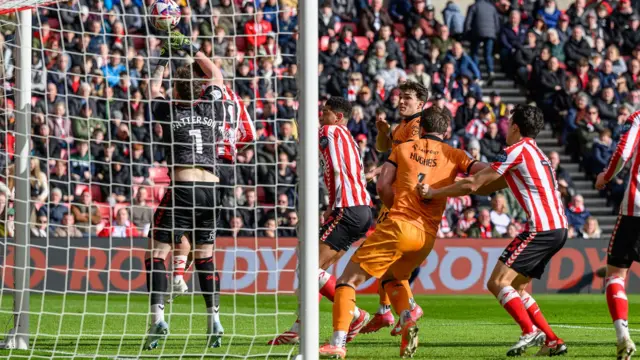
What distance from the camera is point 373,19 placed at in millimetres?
21516

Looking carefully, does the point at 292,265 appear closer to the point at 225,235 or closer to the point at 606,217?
the point at 225,235

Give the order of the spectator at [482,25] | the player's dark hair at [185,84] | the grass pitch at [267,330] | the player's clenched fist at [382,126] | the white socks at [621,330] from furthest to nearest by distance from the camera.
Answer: the spectator at [482,25] < the player's clenched fist at [382,126] < the player's dark hair at [185,84] < the grass pitch at [267,330] < the white socks at [621,330]

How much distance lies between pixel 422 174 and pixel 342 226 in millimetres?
1574

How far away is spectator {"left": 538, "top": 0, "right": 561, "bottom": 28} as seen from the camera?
886 inches

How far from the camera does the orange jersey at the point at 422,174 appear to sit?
319 inches

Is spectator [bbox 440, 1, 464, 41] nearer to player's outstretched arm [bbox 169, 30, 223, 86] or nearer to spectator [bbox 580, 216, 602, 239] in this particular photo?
spectator [bbox 580, 216, 602, 239]

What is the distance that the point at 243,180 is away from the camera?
17.1 metres

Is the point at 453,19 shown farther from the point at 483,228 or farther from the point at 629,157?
the point at 629,157

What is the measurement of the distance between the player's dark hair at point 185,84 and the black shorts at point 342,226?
1.62 meters

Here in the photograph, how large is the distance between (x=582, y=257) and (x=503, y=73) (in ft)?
21.8

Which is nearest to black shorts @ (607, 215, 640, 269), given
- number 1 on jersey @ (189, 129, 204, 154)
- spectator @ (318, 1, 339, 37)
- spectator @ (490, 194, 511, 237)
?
number 1 on jersey @ (189, 129, 204, 154)

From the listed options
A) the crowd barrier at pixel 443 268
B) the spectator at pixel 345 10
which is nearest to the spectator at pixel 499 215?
the crowd barrier at pixel 443 268

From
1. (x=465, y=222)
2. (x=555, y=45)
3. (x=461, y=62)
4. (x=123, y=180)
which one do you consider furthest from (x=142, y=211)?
(x=555, y=45)

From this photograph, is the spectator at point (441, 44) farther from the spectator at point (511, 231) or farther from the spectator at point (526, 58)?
the spectator at point (511, 231)
